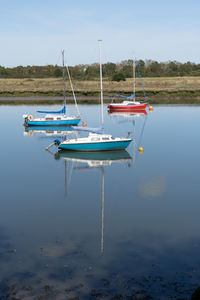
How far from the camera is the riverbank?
10397 cm

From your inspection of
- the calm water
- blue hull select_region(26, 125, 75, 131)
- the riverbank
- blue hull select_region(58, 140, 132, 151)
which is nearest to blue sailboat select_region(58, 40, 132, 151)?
blue hull select_region(58, 140, 132, 151)

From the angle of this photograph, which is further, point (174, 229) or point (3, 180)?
point (3, 180)

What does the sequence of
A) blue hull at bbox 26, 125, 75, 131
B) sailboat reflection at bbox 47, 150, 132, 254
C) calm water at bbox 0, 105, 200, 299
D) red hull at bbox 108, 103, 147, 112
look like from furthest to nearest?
red hull at bbox 108, 103, 147, 112 → blue hull at bbox 26, 125, 75, 131 → sailboat reflection at bbox 47, 150, 132, 254 → calm water at bbox 0, 105, 200, 299

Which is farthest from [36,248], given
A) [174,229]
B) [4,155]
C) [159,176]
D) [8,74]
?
[8,74]

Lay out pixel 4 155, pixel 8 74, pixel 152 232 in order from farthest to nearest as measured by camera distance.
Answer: pixel 8 74, pixel 4 155, pixel 152 232

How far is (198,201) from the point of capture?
21.7 meters

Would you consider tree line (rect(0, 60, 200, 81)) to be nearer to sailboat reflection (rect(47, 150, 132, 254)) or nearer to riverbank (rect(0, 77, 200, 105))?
riverbank (rect(0, 77, 200, 105))

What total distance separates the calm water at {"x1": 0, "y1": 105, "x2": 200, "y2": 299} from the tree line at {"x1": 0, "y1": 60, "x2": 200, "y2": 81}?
125m

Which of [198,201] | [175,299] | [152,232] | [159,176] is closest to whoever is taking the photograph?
[175,299]

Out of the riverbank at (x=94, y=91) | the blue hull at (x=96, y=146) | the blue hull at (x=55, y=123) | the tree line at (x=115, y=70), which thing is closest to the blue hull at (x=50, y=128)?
the blue hull at (x=55, y=123)

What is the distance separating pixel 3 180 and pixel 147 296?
1637 centimetres

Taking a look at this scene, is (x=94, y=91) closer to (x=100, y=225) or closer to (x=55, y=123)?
(x=55, y=123)

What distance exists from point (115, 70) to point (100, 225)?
156m

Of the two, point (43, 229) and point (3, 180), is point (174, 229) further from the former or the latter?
point (3, 180)
